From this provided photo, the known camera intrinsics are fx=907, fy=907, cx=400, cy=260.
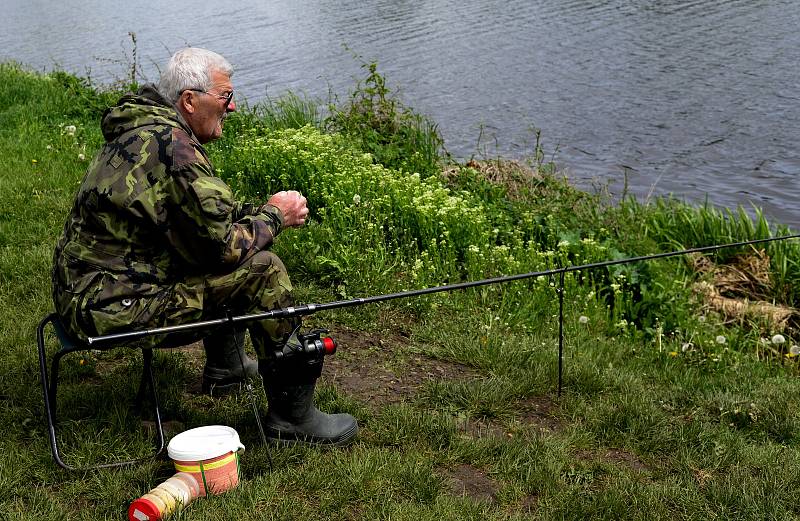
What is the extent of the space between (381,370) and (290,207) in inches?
47.4

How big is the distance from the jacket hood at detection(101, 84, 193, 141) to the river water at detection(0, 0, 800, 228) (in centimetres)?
664

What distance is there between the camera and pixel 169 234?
10.5ft

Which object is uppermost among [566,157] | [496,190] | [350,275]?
[350,275]

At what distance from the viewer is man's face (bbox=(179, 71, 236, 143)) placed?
338cm

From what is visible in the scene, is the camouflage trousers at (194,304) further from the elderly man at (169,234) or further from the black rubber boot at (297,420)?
the black rubber boot at (297,420)

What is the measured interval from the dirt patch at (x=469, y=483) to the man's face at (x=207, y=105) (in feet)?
5.30

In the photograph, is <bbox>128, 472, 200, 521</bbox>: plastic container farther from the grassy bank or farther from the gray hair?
the gray hair

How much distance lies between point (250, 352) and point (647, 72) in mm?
9978

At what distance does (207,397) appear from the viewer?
13.3 ft

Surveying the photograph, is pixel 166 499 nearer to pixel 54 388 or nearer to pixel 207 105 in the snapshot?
pixel 54 388

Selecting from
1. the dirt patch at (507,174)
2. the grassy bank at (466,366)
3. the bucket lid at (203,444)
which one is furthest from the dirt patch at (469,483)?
the dirt patch at (507,174)

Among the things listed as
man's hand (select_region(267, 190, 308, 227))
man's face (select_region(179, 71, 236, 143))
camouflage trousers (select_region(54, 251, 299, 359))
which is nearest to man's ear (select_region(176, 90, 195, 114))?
man's face (select_region(179, 71, 236, 143))

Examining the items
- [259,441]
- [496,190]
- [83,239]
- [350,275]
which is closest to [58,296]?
[83,239]

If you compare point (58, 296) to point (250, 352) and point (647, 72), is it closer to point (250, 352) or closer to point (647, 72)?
point (250, 352)
